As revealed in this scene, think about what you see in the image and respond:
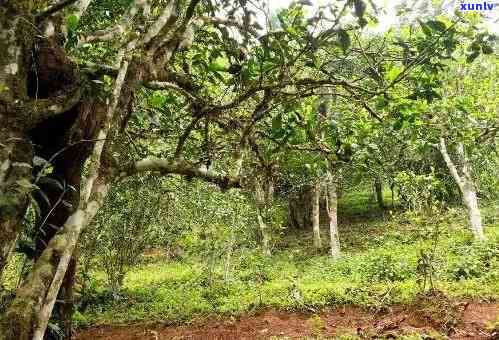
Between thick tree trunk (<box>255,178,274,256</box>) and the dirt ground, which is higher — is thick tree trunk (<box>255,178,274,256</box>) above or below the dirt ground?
above

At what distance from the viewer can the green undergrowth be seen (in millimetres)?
9015

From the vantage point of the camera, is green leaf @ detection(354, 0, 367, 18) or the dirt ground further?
the dirt ground

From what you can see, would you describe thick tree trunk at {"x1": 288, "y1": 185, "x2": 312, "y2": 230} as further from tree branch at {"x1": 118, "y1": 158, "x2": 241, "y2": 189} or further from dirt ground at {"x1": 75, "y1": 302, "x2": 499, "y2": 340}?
tree branch at {"x1": 118, "y1": 158, "x2": 241, "y2": 189}

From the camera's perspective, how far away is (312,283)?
12.0 meters

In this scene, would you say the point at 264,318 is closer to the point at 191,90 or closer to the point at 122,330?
the point at 122,330

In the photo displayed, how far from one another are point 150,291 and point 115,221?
2.69 metres

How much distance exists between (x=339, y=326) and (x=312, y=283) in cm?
442

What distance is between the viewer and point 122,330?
8.45m

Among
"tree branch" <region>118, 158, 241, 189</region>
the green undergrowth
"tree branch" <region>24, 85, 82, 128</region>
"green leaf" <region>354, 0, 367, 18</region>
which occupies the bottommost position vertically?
the green undergrowth

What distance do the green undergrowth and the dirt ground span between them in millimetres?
427

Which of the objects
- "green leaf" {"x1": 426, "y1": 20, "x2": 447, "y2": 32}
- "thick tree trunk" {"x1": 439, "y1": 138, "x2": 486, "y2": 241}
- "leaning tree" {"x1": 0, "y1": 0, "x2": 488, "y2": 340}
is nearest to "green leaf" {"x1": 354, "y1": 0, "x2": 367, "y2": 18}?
"leaning tree" {"x1": 0, "y1": 0, "x2": 488, "y2": 340}

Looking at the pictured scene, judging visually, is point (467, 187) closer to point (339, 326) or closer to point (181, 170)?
point (339, 326)

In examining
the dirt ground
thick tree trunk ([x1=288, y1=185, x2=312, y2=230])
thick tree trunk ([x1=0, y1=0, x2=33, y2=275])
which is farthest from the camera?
thick tree trunk ([x1=288, y1=185, x2=312, y2=230])

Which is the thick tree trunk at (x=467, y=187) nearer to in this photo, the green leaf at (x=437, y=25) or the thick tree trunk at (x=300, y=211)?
the thick tree trunk at (x=300, y=211)
